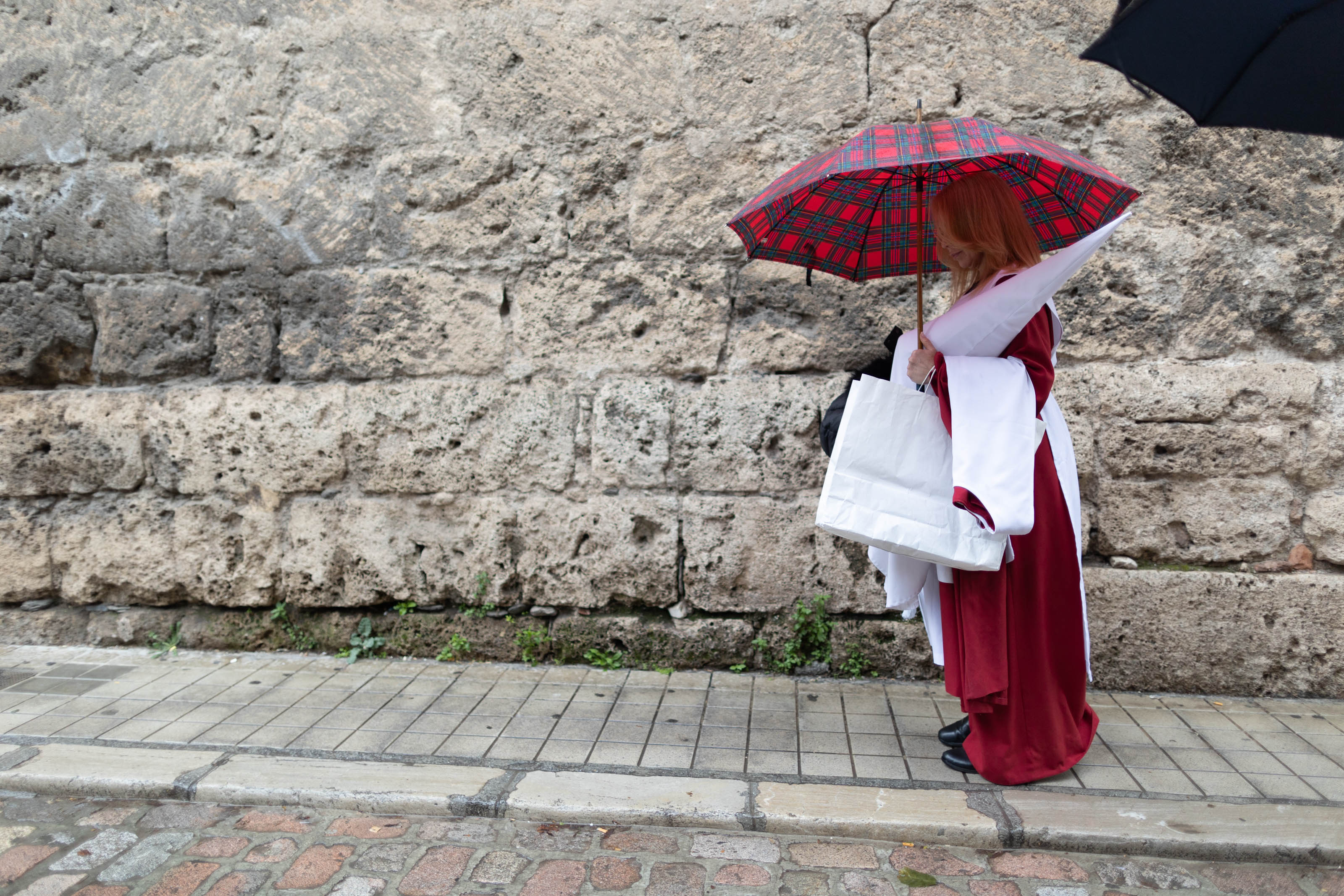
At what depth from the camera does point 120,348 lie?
3.74m

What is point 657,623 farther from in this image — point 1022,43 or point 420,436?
point 1022,43

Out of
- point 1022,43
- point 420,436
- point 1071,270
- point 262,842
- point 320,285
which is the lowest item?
point 262,842

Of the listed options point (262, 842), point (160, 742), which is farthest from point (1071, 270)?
point (160, 742)

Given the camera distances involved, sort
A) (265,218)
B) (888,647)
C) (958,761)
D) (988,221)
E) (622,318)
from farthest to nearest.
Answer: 1. (265,218)
2. (622,318)
3. (888,647)
4. (958,761)
5. (988,221)

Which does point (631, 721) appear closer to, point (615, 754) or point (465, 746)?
point (615, 754)

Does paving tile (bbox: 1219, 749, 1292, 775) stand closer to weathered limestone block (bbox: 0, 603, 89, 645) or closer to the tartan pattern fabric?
the tartan pattern fabric

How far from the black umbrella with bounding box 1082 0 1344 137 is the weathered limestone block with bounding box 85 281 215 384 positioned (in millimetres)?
3545

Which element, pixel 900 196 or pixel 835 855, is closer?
pixel 835 855

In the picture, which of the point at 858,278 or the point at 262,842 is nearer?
the point at 262,842

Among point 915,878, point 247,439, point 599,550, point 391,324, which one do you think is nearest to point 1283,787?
point 915,878

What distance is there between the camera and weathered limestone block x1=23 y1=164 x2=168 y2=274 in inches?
145

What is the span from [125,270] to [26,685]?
1781 mm

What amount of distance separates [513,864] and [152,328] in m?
2.88

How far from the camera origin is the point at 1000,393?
7.75ft
